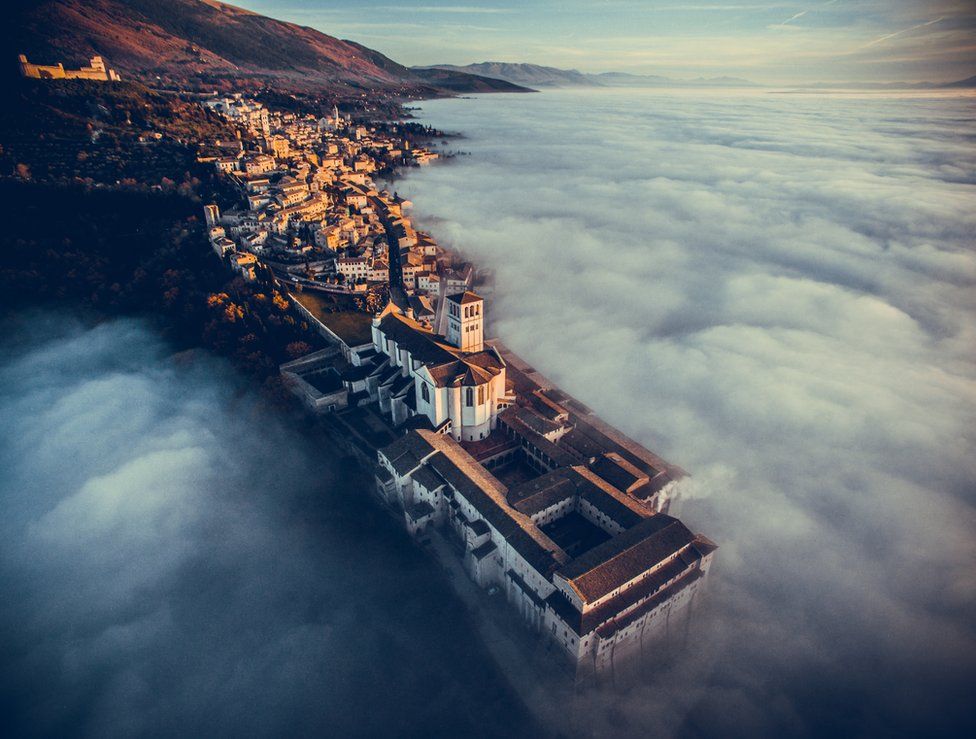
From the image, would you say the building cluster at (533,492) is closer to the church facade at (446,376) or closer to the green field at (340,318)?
the church facade at (446,376)

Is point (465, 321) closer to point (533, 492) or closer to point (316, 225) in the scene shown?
point (533, 492)

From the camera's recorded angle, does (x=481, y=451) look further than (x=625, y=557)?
Yes

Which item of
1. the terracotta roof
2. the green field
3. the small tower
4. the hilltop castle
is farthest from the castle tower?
the terracotta roof

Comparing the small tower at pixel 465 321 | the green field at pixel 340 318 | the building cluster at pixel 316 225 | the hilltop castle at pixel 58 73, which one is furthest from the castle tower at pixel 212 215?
the hilltop castle at pixel 58 73

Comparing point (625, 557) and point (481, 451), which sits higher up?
point (625, 557)

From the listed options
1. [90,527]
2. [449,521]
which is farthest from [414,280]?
[90,527]

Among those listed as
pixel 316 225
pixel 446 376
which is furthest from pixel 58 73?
pixel 446 376
